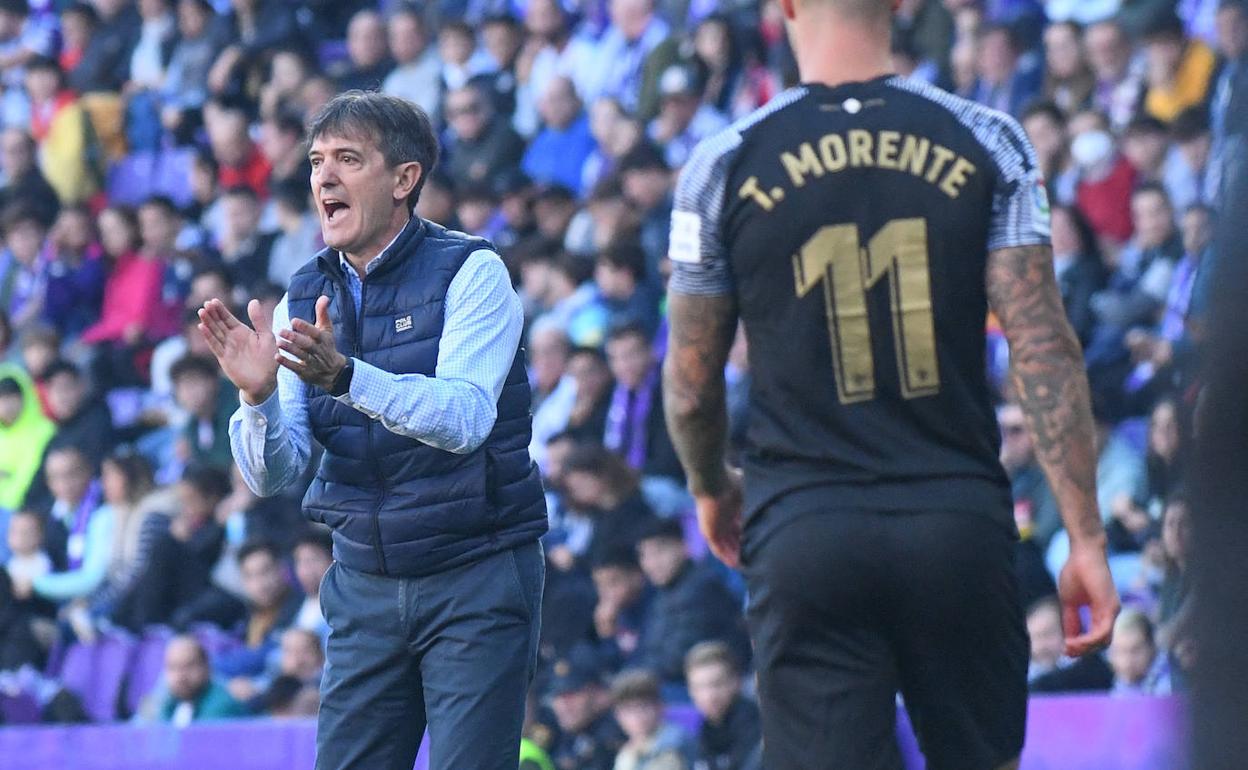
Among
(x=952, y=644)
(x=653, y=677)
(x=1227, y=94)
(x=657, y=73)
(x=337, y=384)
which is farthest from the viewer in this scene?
(x=657, y=73)

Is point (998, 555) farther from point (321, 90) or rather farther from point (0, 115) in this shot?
point (0, 115)

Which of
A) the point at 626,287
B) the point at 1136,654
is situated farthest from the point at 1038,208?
the point at 626,287

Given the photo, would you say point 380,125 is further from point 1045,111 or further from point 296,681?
point 1045,111

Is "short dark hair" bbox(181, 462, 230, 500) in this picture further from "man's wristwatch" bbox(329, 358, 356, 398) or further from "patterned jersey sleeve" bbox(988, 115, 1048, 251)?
"patterned jersey sleeve" bbox(988, 115, 1048, 251)

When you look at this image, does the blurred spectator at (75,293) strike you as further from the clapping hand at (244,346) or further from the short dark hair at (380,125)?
the clapping hand at (244,346)

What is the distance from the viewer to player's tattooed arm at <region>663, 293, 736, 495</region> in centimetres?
439

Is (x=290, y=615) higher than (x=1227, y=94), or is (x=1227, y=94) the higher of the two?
(x=1227, y=94)

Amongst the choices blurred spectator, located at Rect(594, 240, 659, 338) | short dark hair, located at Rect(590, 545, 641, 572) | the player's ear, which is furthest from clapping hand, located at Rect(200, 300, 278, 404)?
blurred spectator, located at Rect(594, 240, 659, 338)

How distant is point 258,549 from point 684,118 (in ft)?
13.8

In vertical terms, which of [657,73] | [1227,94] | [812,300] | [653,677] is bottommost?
[653,677]

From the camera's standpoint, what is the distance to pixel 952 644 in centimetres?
419

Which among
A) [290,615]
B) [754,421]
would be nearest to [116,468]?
[290,615]

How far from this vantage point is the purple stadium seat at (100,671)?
12695 millimetres

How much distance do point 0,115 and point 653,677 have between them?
1124 centimetres
